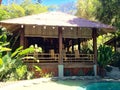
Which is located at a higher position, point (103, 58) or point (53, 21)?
point (53, 21)

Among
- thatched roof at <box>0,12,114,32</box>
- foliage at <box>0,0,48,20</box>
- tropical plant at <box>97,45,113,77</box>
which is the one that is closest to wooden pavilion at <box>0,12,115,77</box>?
thatched roof at <box>0,12,114,32</box>

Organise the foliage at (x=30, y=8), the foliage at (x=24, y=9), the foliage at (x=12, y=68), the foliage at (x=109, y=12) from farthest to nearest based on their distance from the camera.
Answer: the foliage at (x=30, y=8)
the foliage at (x=24, y=9)
the foliage at (x=109, y=12)
the foliage at (x=12, y=68)

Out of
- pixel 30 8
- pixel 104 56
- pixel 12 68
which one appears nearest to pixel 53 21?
pixel 104 56

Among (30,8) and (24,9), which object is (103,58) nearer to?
(24,9)

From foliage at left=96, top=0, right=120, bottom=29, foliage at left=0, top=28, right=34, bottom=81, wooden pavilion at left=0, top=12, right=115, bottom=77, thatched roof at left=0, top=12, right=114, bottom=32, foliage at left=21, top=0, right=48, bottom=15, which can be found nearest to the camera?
foliage at left=0, top=28, right=34, bottom=81

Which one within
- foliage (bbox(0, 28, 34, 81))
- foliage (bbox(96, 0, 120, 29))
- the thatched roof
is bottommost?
foliage (bbox(0, 28, 34, 81))

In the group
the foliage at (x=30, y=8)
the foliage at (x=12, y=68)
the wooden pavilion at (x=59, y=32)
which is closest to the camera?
the foliage at (x=12, y=68)

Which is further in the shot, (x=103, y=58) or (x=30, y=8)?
(x=30, y=8)

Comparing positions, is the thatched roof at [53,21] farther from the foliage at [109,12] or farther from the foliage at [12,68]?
the foliage at [109,12]

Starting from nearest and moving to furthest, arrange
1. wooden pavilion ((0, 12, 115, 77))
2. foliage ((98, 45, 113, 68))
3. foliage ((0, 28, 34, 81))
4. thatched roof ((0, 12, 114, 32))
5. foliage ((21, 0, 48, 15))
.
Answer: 1. foliage ((0, 28, 34, 81))
2. thatched roof ((0, 12, 114, 32))
3. wooden pavilion ((0, 12, 115, 77))
4. foliage ((98, 45, 113, 68))
5. foliage ((21, 0, 48, 15))

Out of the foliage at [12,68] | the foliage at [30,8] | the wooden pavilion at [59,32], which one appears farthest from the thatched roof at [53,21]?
the foliage at [30,8]

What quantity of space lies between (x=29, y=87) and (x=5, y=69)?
2.31 m

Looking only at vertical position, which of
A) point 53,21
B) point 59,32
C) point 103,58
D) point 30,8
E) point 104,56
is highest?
point 30,8

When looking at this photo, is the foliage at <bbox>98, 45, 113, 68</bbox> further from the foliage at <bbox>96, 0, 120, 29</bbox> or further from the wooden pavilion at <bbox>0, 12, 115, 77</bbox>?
the foliage at <bbox>96, 0, 120, 29</bbox>
